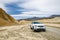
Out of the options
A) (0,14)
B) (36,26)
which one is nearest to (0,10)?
(0,14)

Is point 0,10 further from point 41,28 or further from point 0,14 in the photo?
point 41,28

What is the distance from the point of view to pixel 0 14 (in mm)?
80000

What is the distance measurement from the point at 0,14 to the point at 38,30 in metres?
59.9

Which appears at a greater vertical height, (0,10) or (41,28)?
(0,10)

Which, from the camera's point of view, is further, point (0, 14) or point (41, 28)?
point (0, 14)

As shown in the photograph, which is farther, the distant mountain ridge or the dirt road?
the distant mountain ridge

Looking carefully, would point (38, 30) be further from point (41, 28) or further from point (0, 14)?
point (0, 14)

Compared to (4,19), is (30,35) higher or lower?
lower

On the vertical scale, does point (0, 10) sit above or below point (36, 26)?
above

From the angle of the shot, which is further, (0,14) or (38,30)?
(0,14)

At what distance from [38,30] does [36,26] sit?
2.50 ft

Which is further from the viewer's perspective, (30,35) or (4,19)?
(4,19)

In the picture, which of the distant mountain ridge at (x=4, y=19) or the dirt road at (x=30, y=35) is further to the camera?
the distant mountain ridge at (x=4, y=19)

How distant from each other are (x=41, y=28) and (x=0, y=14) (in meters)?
60.4
